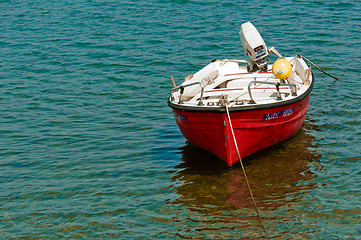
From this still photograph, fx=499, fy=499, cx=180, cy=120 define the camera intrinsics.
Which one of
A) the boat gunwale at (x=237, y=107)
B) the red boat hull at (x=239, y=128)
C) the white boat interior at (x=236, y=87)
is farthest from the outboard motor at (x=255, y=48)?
the boat gunwale at (x=237, y=107)

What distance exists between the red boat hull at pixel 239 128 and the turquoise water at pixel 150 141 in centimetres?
41

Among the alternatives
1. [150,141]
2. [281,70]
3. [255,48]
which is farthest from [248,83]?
[150,141]

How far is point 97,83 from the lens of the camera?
16.0 metres

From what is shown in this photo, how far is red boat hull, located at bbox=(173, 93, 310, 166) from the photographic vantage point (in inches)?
367

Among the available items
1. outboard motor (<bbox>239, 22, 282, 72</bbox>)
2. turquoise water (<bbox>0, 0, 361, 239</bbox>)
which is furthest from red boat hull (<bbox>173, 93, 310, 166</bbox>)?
outboard motor (<bbox>239, 22, 282, 72</bbox>)

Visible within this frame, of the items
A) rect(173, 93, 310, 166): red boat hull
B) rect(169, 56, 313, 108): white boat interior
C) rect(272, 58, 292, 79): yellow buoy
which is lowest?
rect(173, 93, 310, 166): red boat hull

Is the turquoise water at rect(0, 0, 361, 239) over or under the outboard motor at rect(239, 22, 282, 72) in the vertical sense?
under

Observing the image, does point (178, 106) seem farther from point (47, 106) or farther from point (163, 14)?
point (163, 14)

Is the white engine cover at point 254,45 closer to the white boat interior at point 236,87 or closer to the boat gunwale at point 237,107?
the white boat interior at point 236,87

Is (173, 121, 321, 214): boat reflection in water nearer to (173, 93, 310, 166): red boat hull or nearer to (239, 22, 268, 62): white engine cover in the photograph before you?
(173, 93, 310, 166): red boat hull

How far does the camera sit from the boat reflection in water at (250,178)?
8.72 meters

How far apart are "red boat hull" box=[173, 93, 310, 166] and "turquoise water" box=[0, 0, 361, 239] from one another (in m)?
0.41

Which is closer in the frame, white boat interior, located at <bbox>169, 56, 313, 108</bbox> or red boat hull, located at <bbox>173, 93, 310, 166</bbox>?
red boat hull, located at <bbox>173, 93, 310, 166</bbox>

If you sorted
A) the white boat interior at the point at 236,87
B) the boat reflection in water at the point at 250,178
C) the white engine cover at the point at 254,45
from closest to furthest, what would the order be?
the boat reflection in water at the point at 250,178
the white boat interior at the point at 236,87
the white engine cover at the point at 254,45
